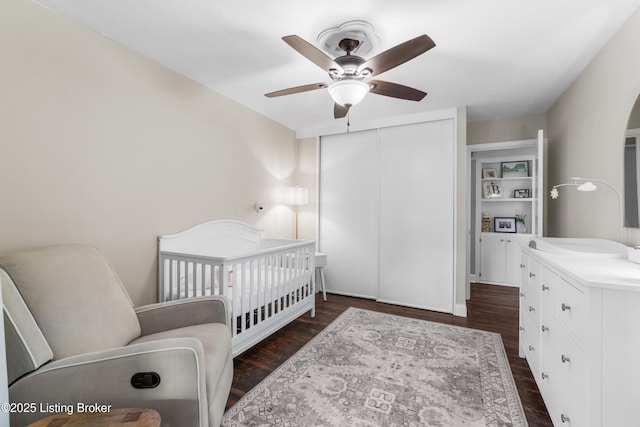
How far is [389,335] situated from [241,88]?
8.91 ft

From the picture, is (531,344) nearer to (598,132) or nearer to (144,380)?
(598,132)

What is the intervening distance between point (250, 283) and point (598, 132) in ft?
9.34

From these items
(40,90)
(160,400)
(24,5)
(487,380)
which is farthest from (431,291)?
(24,5)

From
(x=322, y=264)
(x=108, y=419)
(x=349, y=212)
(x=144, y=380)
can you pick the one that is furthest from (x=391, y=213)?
(x=108, y=419)

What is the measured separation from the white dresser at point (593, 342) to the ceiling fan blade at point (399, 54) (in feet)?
4.13

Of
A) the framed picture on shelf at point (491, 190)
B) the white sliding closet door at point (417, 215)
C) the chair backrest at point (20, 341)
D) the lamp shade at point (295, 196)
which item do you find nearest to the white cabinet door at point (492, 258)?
the framed picture on shelf at point (491, 190)

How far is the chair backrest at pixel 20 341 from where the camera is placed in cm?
113

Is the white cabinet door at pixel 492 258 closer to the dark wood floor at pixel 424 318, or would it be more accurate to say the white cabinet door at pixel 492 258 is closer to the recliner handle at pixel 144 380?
the dark wood floor at pixel 424 318

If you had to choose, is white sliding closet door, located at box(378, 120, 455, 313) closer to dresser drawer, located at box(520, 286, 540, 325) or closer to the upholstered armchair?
dresser drawer, located at box(520, 286, 540, 325)

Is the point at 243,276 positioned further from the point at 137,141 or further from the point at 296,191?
the point at 296,191

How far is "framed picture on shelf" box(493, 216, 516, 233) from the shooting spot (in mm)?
4711

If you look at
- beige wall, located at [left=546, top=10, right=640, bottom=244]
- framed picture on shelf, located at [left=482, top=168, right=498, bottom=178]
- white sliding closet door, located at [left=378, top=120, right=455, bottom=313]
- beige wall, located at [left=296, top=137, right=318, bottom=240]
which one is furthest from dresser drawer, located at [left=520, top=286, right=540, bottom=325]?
framed picture on shelf, located at [left=482, top=168, right=498, bottom=178]

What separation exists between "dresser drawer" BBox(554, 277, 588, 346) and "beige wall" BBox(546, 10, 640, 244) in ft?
2.35

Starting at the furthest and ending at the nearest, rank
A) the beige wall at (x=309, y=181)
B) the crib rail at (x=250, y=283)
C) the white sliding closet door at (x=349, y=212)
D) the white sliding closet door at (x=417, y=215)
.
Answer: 1. the beige wall at (x=309, y=181)
2. the white sliding closet door at (x=349, y=212)
3. the white sliding closet door at (x=417, y=215)
4. the crib rail at (x=250, y=283)
